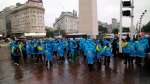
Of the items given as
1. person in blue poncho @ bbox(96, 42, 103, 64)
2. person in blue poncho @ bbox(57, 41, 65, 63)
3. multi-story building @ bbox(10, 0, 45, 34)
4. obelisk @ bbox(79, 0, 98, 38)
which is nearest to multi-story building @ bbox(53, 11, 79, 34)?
multi-story building @ bbox(10, 0, 45, 34)

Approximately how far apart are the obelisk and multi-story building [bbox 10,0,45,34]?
82.5 m

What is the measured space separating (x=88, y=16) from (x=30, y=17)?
3430 inches

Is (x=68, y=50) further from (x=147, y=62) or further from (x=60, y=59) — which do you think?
(x=147, y=62)

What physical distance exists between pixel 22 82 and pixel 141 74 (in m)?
5.14

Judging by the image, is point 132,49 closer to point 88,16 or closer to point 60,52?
point 60,52

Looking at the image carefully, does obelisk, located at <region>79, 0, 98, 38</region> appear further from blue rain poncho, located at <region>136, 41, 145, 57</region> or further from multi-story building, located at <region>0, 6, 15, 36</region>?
multi-story building, located at <region>0, 6, 15, 36</region>

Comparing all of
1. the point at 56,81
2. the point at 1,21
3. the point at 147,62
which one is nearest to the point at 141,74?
the point at 147,62

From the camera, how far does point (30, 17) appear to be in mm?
135500

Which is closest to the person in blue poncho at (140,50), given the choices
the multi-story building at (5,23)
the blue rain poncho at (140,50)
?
the blue rain poncho at (140,50)

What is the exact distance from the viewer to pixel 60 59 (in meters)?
19.2

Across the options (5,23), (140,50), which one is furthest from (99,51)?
(5,23)

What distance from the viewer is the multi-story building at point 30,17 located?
13500 cm

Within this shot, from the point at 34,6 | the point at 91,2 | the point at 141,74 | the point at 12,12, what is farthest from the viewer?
the point at 12,12

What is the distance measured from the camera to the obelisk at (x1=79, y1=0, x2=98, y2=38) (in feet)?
168
